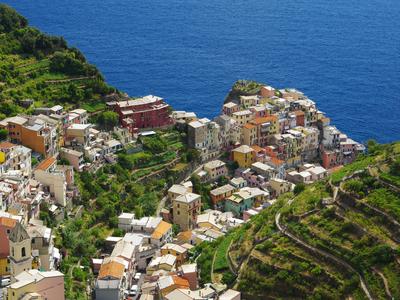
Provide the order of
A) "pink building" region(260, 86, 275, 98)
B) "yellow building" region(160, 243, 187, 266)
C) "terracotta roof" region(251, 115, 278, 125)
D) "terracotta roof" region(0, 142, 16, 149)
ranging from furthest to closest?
"pink building" region(260, 86, 275, 98) → "terracotta roof" region(251, 115, 278, 125) → "terracotta roof" region(0, 142, 16, 149) → "yellow building" region(160, 243, 187, 266)

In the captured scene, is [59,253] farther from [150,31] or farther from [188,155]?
[150,31]

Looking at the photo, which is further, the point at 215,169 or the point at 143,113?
the point at 143,113

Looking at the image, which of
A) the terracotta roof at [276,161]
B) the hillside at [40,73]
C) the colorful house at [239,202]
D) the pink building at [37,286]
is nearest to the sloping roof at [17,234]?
the pink building at [37,286]

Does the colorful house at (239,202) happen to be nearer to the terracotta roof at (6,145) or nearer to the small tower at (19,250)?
the terracotta roof at (6,145)

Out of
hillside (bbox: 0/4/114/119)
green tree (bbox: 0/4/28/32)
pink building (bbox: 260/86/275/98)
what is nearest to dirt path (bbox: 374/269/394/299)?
hillside (bbox: 0/4/114/119)

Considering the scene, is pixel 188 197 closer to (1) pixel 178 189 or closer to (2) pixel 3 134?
(1) pixel 178 189

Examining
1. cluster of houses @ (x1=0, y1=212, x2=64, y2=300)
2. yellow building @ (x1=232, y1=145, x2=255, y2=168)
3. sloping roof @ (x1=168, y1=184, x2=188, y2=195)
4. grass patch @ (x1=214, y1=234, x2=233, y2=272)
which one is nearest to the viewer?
cluster of houses @ (x1=0, y1=212, x2=64, y2=300)

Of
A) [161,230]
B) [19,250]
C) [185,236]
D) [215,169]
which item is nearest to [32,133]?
[161,230]

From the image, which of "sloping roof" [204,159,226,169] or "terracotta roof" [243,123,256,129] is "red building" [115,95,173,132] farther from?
"terracotta roof" [243,123,256,129]
